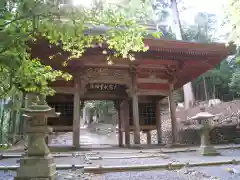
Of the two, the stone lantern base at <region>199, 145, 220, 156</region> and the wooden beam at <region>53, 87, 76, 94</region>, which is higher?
the wooden beam at <region>53, 87, 76, 94</region>

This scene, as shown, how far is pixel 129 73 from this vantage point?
32.6 feet

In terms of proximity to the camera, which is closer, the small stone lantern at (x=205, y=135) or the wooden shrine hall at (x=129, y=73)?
the small stone lantern at (x=205, y=135)

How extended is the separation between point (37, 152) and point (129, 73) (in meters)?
6.33

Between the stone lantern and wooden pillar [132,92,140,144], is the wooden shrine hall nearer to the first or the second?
wooden pillar [132,92,140,144]

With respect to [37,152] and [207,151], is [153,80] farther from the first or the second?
[37,152]

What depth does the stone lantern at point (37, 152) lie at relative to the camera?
4090mm

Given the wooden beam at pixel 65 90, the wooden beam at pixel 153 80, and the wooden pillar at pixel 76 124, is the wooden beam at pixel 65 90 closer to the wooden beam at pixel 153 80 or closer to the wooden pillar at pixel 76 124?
the wooden pillar at pixel 76 124

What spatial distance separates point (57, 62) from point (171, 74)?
16.7 feet

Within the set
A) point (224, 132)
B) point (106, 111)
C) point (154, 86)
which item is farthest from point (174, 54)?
point (106, 111)

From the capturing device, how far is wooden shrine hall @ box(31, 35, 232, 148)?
8.80 m

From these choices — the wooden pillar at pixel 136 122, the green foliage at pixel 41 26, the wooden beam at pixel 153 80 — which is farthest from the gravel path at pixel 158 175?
the wooden beam at pixel 153 80

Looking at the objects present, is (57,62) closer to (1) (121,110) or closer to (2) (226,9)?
(1) (121,110)

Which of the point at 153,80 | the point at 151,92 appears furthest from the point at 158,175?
the point at 153,80

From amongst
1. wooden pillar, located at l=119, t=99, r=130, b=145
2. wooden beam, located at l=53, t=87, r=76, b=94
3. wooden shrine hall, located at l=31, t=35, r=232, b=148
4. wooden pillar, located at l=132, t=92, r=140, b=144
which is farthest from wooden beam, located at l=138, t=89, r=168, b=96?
wooden beam, located at l=53, t=87, r=76, b=94
